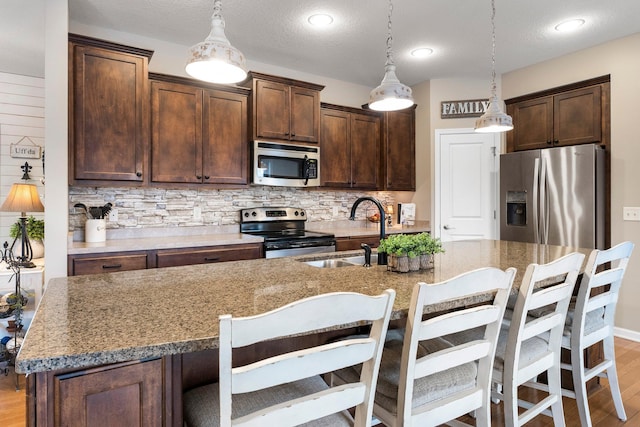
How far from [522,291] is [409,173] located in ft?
11.4

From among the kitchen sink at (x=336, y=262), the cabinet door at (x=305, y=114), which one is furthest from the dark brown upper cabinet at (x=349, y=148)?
the kitchen sink at (x=336, y=262)

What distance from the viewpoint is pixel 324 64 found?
13.5ft

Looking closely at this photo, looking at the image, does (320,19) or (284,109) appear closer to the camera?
(320,19)

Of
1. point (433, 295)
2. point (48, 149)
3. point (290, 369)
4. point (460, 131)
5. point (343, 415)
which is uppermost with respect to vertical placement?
point (460, 131)

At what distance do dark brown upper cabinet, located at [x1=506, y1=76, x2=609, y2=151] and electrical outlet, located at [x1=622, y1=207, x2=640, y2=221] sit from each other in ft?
2.18

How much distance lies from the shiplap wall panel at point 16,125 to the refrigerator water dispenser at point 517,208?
507 centimetres

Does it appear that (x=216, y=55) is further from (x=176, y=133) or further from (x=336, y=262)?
(x=176, y=133)

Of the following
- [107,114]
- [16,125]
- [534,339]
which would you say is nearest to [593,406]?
[534,339]

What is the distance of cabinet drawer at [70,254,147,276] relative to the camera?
2.64 meters

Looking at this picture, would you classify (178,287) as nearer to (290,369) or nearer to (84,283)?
(84,283)

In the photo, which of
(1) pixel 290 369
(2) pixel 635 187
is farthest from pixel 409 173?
(1) pixel 290 369

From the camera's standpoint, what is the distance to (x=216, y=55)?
146 cm

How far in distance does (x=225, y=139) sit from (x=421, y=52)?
2145 millimetres

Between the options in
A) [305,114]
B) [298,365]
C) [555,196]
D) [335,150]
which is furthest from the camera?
[335,150]
